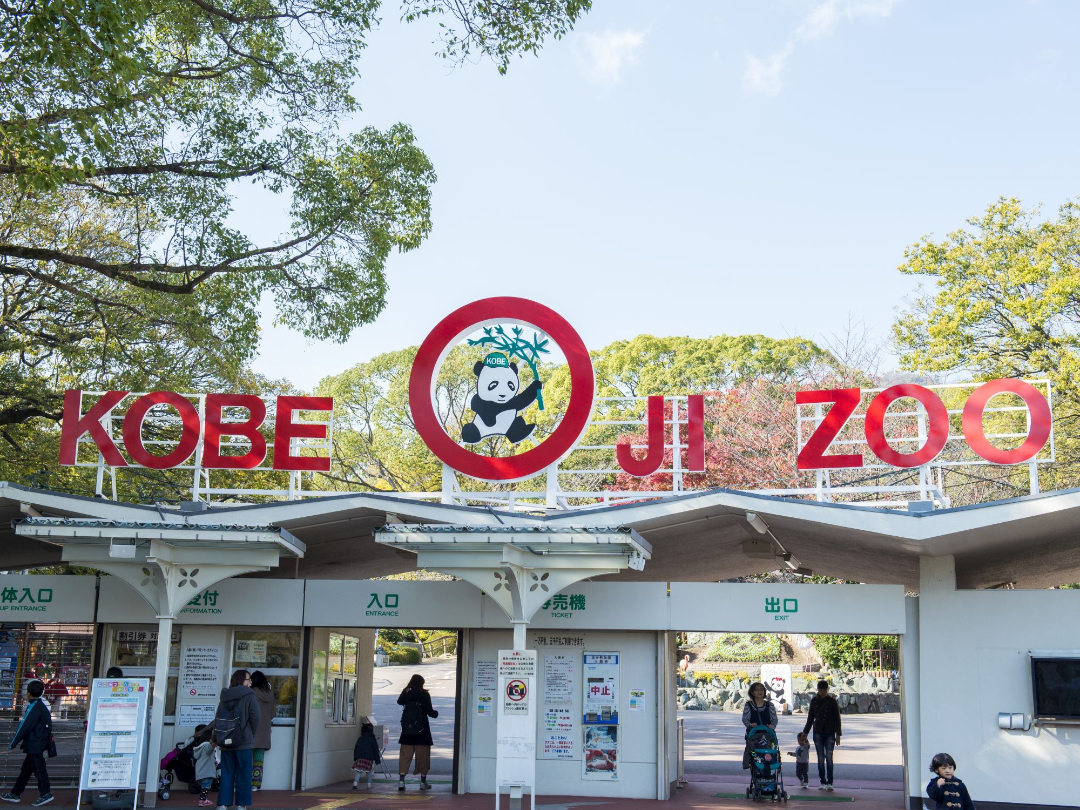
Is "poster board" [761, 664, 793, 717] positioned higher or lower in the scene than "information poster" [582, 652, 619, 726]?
lower

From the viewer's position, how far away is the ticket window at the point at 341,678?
13789mm

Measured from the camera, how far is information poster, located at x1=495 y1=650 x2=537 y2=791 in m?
10.5

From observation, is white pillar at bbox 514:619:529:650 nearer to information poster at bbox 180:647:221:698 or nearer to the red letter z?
the red letter z

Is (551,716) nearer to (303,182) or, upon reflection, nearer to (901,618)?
(901,618)

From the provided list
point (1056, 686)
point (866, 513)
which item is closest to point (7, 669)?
point (866, 513)

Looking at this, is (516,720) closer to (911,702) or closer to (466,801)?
(466,801)

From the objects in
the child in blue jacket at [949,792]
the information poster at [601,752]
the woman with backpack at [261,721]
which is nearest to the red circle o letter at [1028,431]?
the child in blue jacket at [949,792]

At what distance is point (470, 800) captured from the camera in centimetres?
1212

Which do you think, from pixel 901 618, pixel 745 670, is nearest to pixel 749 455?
pixel 745 670

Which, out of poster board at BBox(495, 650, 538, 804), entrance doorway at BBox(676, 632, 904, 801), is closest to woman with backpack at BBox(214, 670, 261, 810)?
poster board at BBox(495, 650, 538, 804)

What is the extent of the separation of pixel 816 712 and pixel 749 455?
486 inches

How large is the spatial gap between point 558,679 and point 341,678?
335 cm

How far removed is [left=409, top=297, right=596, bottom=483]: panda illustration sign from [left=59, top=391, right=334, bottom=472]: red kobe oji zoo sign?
1.37m

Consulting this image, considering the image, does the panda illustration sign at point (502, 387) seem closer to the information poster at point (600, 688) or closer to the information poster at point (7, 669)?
the information poster at point (600, 688)
